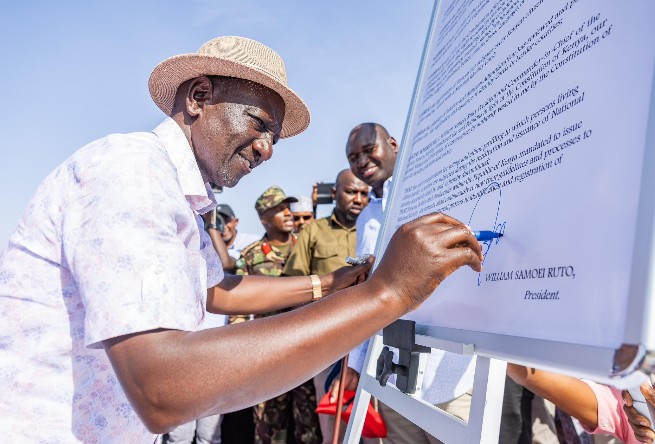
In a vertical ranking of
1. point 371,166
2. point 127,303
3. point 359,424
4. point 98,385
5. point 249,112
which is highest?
point 371,166

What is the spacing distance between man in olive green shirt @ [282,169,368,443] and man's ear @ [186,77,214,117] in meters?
2.47

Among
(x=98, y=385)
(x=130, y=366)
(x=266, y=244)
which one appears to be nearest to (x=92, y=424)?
(x=98, y=385)

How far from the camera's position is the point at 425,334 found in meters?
1.31

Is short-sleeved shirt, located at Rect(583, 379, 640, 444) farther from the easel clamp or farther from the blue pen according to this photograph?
the blue pen

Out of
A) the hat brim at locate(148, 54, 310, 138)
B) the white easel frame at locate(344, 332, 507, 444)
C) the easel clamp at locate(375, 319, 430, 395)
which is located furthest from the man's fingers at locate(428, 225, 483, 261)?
the hat brim at locate(148, 54, 310, 138)

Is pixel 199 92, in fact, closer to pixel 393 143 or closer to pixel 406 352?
pixel 406 352

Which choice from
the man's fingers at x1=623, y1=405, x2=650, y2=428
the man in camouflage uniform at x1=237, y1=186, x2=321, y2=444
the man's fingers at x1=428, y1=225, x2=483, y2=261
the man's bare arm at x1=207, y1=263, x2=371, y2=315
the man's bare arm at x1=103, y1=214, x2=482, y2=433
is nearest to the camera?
the man's bare arm at x1=103, y1=214, x2=482, y2=433

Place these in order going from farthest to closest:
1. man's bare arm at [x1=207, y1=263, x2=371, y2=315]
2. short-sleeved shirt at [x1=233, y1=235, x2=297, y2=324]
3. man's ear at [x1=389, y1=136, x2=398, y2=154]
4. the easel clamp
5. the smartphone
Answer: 1. the smartphone
2. short-sleeved shirt at [x1=233, y1=235, x2=297, y2=324]
3. man's ear at [x1=389, y1=136, x2=398, y2=154]
4. man's bare arm at [x1=207, y1=263, x2=371, y2=315]
5. the easel clamp

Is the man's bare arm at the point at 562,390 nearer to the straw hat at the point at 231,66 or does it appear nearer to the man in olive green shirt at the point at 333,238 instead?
the straw hat at the point at 231,66

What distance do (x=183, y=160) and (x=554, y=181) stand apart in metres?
0.91

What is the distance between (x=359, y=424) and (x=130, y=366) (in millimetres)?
960

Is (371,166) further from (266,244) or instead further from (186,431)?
(186,431)

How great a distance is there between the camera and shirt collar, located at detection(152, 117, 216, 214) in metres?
1.38

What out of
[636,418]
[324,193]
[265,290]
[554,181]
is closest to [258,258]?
[324,193]
